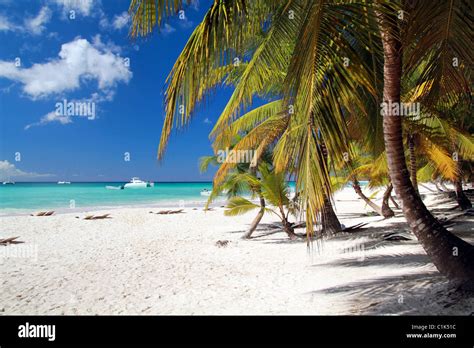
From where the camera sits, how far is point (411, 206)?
386 centimetres

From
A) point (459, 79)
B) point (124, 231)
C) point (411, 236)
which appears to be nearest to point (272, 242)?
point (411, 236)

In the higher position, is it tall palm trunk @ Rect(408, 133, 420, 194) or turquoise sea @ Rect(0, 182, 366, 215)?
tall palm trunk @ Rect(408, 133, 420, 194)

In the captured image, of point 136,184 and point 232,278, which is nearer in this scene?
point 232,278

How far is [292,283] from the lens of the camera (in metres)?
4.67

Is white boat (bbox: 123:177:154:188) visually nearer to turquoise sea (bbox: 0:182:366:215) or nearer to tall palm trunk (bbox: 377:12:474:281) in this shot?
turquoise sea (bbox: 0:182:366:215)

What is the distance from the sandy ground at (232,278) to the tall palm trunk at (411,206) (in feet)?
0.99

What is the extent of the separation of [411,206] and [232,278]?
2.97 metres

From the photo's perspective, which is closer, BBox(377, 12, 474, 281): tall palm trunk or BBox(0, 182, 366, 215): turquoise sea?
BBox(377, 12, 474, 281): tall palm trunk

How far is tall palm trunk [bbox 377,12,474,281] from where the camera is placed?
3.64m

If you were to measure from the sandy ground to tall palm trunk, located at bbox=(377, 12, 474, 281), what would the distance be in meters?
0.30
